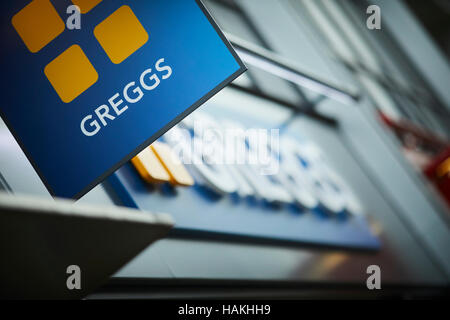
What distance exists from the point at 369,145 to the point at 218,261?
3037 millimetres

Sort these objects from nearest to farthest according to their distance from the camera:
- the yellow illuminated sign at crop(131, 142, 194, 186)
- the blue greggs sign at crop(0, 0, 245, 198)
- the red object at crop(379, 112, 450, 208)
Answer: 1. the blue greggs sign at crop(0, 0, 245, 198)
2. the yellow illuminated sign at crop(131, 142, 194, 186)
3. the red object at crop(379, 112, 450, 208)

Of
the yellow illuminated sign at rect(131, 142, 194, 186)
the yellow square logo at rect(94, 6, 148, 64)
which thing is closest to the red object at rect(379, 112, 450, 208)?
the yellow illuminated sign at rect(131, 142, 194, 186)

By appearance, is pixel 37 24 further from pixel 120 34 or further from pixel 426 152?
pixel 426 152

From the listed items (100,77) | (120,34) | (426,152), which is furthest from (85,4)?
(426,152)

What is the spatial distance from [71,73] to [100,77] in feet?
0.34

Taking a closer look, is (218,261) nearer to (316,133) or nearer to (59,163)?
(59,163)

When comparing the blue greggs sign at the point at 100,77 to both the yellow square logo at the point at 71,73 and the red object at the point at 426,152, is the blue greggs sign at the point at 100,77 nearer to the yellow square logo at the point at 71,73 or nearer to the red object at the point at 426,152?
the yellow square logo at the point at 71,73

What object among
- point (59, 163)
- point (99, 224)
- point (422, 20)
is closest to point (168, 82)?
point (59, 163)

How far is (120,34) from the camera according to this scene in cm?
203

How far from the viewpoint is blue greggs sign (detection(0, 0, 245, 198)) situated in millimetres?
1965

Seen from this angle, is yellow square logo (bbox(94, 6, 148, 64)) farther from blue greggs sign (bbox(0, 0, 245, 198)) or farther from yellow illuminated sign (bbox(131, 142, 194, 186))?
yellow illuminated sign (bbox(131, 142, 194, 186))

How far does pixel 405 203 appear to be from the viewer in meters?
5.58

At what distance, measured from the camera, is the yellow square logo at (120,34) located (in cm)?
202

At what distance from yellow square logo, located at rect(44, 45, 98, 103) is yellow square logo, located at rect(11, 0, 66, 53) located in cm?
8
